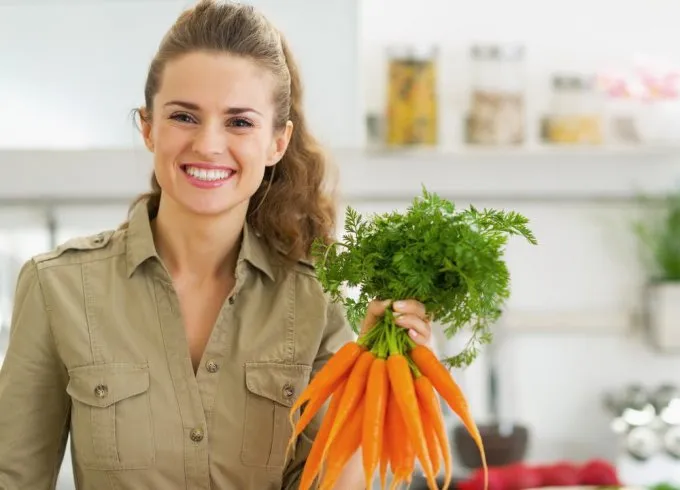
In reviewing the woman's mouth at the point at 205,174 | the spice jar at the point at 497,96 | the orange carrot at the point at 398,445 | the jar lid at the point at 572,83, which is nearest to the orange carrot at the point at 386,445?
the orange carrot at the point at 398,445

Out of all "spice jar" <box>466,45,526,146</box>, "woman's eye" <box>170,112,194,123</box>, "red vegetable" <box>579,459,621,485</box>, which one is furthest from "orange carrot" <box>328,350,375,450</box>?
"spice jar" <box>466,45,526,146</box>

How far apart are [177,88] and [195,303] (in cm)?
32

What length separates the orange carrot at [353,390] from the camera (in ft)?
4.11

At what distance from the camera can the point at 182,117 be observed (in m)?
1.33

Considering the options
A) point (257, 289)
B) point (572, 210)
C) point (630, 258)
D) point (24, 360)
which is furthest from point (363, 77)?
point (24, 360)

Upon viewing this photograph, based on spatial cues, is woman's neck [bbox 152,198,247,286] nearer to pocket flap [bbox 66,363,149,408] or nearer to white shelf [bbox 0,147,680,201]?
pocket flap [bbox 66,363,149,408]

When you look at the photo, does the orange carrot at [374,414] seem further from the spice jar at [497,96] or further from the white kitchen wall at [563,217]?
the white kitchen wall at [563,217]

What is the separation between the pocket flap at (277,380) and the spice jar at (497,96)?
1306 millimetres

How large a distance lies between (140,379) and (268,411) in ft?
0.61

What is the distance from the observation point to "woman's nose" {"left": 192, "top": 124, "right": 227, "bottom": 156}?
50.9 inches

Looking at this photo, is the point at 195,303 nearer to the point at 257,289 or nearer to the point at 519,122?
the point at 257,289

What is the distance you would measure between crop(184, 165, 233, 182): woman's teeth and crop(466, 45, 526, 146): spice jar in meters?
1.39

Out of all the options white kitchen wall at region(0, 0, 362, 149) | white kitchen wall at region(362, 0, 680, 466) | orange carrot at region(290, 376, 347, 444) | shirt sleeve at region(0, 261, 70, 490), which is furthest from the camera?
white kitchen wall at region(362, 0, 680, 466)

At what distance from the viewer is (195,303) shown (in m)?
1.47
